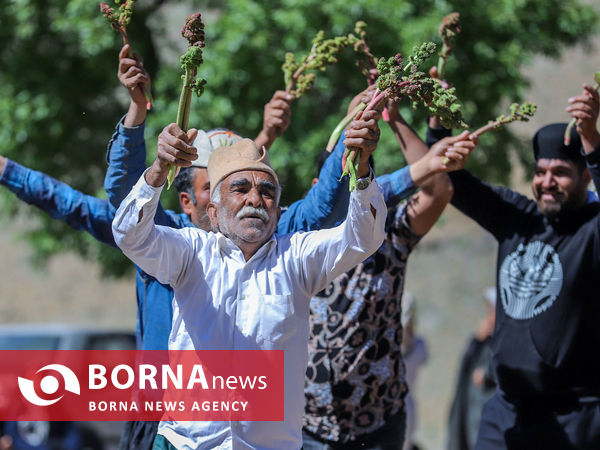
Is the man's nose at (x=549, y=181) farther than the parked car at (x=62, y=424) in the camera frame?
No

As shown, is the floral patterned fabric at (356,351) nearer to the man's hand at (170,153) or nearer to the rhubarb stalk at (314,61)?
the rhubarb stalk at (314,61)

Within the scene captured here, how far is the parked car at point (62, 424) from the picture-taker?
8.17 meters

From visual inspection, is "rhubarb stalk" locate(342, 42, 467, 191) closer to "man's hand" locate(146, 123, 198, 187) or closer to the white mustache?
the white mustache

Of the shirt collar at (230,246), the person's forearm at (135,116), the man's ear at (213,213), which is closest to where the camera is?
the shirt collar at (230,246)

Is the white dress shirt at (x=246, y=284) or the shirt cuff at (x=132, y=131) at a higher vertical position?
the shirt cuff at (x=132, y=131)

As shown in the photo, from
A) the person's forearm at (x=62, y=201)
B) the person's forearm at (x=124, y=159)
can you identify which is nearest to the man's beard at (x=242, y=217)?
the person's forearm at (x=124, y=159)

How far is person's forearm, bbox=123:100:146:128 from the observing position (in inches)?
145

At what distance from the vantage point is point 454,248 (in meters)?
18.6

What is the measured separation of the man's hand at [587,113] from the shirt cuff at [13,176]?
2.60 m

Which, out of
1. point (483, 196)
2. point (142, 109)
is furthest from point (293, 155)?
point (142, 109)

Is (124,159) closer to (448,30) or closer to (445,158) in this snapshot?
(445,158)

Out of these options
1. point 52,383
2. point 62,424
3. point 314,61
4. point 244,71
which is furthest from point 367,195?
point 62,424

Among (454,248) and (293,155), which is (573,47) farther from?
(454,248)

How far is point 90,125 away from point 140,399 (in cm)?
707
